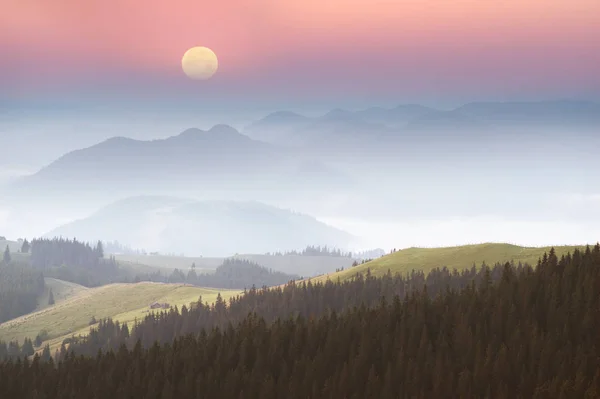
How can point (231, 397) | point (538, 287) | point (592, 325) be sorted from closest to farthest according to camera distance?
point (592, 325), point (231, 397), point (538, 287)

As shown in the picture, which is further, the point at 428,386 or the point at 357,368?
the point at 357,368

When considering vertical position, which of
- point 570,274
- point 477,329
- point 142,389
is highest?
point 570,274

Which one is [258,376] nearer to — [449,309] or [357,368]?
[357,368]

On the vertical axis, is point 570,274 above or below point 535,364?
above

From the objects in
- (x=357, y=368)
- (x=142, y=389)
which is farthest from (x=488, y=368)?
(x=142, y=389)

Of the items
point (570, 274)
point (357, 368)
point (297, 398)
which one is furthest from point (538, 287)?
point (297, 398)

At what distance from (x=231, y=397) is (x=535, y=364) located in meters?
74.4

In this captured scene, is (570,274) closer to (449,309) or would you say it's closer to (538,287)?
(538,287)

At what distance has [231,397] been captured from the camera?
178125 mm

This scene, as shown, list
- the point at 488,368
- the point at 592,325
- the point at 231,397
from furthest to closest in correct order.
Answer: the point at 231,397
the point at 592,325
the point at 488,368

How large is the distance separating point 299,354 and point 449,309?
144ft

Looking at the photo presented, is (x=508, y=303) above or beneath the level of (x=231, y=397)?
above

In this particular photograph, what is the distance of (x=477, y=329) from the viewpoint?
574 ft

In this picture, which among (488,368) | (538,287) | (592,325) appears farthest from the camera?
(538,287)
